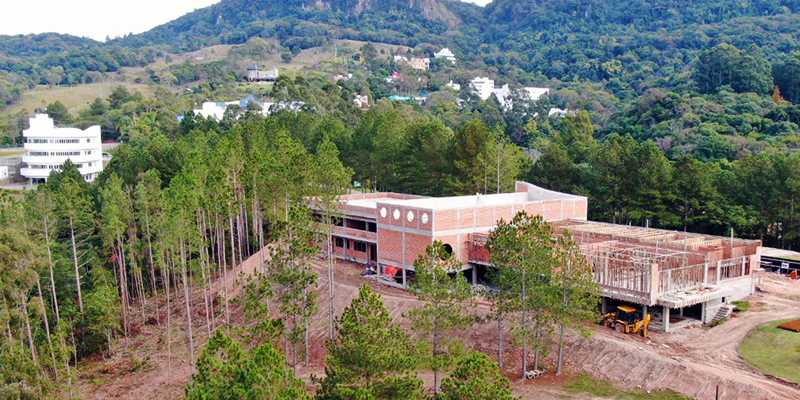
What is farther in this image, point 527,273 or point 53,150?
point 53,150

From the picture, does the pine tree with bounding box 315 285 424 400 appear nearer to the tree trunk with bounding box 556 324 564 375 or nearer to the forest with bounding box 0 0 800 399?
the forest with bounding box 0 0 800 399

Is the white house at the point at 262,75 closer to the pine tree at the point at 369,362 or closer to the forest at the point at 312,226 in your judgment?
the forest at the point at 312,226

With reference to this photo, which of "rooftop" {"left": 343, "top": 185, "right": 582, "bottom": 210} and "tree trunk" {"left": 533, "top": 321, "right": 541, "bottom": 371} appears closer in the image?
"tree trunk" {"left": 533, "top": 321, "right": 541, "bottom": 371}

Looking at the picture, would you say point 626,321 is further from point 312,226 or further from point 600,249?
point 312,226

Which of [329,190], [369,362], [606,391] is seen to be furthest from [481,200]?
[369,362]

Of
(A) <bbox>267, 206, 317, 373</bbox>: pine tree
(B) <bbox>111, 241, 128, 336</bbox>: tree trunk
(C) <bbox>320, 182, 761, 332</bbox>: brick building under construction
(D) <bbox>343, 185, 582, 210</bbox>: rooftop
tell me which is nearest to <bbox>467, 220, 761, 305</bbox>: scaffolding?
(C) <bbox>320, 182, 761, 332</bbox>: brick building under construction

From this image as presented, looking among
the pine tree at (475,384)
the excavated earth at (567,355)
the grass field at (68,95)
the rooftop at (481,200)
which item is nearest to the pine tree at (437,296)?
the excavated earth at (567,355)
